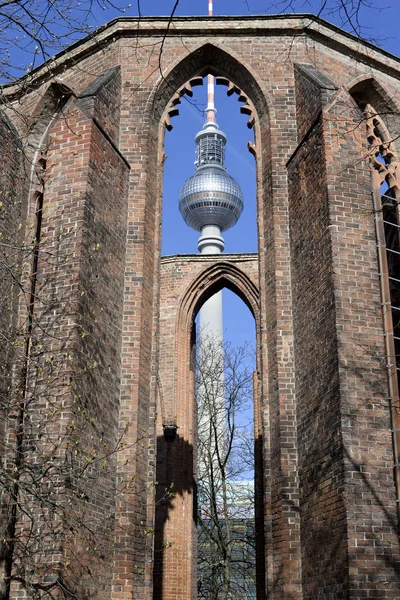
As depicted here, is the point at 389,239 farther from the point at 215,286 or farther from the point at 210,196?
the point at 210,196

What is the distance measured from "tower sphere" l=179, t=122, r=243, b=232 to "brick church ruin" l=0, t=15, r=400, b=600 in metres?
63.0

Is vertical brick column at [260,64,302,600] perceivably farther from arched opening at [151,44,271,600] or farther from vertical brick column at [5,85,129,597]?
vertical brick column at [5,85,129,597]

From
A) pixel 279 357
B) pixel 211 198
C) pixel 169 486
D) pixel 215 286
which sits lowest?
pixel 169 486

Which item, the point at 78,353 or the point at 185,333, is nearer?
the point at 78,353

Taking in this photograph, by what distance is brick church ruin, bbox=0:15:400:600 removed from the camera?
716 centimetres

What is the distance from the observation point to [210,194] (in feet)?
242

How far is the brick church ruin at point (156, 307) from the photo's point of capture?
7.16m

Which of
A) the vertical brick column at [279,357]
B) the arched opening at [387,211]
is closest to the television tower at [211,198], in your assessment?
the arched opening at [387,211]

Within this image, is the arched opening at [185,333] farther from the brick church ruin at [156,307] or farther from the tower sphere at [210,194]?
the tower sphere at [210,194]

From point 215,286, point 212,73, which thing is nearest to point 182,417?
point 215,286

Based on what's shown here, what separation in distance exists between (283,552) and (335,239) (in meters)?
3.38

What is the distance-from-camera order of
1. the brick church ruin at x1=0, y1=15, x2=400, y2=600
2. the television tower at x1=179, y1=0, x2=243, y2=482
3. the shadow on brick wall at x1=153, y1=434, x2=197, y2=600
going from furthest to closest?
the television tower at x1=179, y1=0, x2=243, y2=482
the shadow on brick wall at x1=153, y1=434, x2=197, y2=600
the brick church ruin at x1=0, y1=15, x2=400, y2=600

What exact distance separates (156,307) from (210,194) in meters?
64.9

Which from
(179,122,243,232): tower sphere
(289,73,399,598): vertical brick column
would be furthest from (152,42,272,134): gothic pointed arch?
(179,122,243,232): tower sphere
